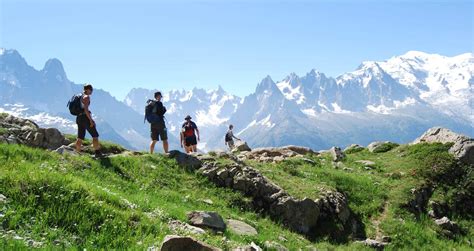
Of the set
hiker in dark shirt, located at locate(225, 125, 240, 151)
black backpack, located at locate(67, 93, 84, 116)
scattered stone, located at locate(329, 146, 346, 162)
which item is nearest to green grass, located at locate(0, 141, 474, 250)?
scattered stone, located at locate(329, 146, 346, 162)

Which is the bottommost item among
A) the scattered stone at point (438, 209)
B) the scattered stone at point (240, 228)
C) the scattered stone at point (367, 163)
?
the scattered stone at point (438, 209)

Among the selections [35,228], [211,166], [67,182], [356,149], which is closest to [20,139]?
[211,166]

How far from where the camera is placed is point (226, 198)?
20953 mm

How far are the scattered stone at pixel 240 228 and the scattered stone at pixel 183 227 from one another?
1.88 m

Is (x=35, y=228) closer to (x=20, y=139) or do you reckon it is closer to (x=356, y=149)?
(x=20, y=139)

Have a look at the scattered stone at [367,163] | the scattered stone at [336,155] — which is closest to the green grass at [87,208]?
the scattered stone at [367,163]

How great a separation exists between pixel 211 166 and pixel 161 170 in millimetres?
2595

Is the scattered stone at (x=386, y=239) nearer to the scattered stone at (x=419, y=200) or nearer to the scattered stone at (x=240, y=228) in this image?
the scattered stone at (x=419, y=200)

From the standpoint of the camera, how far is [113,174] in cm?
1927

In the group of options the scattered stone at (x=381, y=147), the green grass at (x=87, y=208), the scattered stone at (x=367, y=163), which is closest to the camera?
the green grass at (x=87, y=208)

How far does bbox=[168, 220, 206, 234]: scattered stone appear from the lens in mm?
13062

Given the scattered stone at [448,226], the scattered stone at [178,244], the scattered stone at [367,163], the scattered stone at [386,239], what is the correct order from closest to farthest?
the scattered stone at [178,244] < the scattered stone at [386,239] < the scattered stone at [448,226] < the scattered stone at [367,163]

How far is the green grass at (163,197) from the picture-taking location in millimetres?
11242

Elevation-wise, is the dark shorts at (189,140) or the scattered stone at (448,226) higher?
the dark shorts at (189,140)
